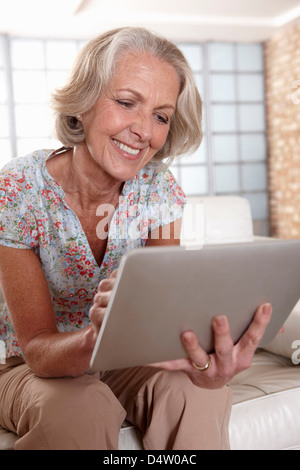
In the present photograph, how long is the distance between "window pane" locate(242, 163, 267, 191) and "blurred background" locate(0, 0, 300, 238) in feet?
0.04

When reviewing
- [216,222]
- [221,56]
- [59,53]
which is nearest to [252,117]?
[221,56]

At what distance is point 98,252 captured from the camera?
142 centimetres

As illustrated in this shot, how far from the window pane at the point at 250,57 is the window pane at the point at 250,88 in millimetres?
113

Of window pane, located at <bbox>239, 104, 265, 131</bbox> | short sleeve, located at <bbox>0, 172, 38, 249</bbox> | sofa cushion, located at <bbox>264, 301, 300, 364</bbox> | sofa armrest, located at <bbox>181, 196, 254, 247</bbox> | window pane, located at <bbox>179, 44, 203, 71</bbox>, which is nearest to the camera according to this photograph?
short sleeve, located at <bbox>0, 172, 38, 249</bbox>

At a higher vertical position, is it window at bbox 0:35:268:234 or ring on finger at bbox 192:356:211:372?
window at bbox 0:35:268:234

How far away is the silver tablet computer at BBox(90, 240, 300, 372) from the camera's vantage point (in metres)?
0.79

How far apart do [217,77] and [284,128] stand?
1.08m

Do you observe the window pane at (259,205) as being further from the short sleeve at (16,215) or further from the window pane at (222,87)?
the short sleeve at (16,215)

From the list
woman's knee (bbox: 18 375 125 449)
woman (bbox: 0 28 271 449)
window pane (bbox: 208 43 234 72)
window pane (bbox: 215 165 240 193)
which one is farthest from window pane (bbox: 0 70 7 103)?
woman's knee (bbox: 18 375 125 449)

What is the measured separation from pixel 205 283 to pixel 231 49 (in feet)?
20.7

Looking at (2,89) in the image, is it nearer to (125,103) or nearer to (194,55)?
(194,55)

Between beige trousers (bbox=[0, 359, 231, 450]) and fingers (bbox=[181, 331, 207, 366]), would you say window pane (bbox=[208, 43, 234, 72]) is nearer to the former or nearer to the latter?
beige trousers (bbox=[0, 359, 231, 450])

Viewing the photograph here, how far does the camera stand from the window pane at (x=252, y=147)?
6777 millimetres

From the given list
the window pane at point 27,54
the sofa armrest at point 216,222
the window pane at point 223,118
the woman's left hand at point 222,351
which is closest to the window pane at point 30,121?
the window pane at point 27,54
